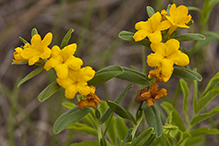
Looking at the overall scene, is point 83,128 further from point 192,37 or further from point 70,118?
point 192,37

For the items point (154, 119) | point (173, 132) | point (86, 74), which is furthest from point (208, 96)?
point (86, 74)

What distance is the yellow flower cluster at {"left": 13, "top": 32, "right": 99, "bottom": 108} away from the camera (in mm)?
1173

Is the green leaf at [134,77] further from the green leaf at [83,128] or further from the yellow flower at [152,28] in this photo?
the green leaf at [83,128]

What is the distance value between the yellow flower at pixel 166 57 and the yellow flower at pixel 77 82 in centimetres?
28

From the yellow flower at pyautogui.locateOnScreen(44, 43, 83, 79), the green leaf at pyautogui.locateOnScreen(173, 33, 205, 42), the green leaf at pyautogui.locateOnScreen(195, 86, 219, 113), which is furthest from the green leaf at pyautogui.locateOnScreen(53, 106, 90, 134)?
the green leaf at pyautogui.locateOnScreen(195, 86, 219, 113)

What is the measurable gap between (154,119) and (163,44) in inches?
14.9

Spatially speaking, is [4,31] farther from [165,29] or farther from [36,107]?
[165,29]

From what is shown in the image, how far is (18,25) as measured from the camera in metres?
4.01

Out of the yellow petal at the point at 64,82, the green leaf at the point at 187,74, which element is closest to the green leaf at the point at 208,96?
the green leaf at the point at 187,74

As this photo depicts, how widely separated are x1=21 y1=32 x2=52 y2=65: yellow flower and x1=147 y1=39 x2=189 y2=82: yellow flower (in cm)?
45

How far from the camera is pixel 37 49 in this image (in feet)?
4.13

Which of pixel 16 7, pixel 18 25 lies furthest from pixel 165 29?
pixel 16 7

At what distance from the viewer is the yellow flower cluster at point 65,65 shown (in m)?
1.17

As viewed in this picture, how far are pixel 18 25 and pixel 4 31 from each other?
0.22m
